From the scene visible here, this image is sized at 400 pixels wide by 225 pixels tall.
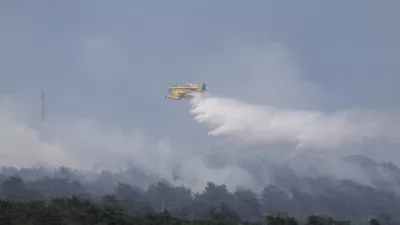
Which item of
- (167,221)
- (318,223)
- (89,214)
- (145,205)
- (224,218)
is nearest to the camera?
(89,214)

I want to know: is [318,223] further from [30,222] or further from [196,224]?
[30,222]

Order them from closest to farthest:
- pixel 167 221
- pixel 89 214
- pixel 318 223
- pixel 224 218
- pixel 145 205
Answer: pixel 89 214 → pixel 167 221 → pixel 318 223 → pixel 224 218 → pixel 145 205

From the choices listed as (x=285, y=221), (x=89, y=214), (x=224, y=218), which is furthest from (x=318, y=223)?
(x=89, y=214)

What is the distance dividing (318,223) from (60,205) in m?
60.8

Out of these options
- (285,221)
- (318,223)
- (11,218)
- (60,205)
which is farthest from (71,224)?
(318,223)

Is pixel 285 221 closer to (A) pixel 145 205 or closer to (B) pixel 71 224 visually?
(B) pixel 71 224

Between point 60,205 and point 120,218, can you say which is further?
point 60,205

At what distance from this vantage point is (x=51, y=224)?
366 feet

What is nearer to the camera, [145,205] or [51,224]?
[51,224]

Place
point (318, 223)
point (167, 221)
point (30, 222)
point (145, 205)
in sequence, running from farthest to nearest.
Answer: point (145, 205)
point (318, 223)
point (167, 221)
point (30, 222)

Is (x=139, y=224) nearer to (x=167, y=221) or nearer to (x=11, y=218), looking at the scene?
(x=167, y=221)

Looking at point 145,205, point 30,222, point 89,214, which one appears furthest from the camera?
point 145,205

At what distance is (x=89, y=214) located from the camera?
121625 mm

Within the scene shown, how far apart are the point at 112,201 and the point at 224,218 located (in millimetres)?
42868
